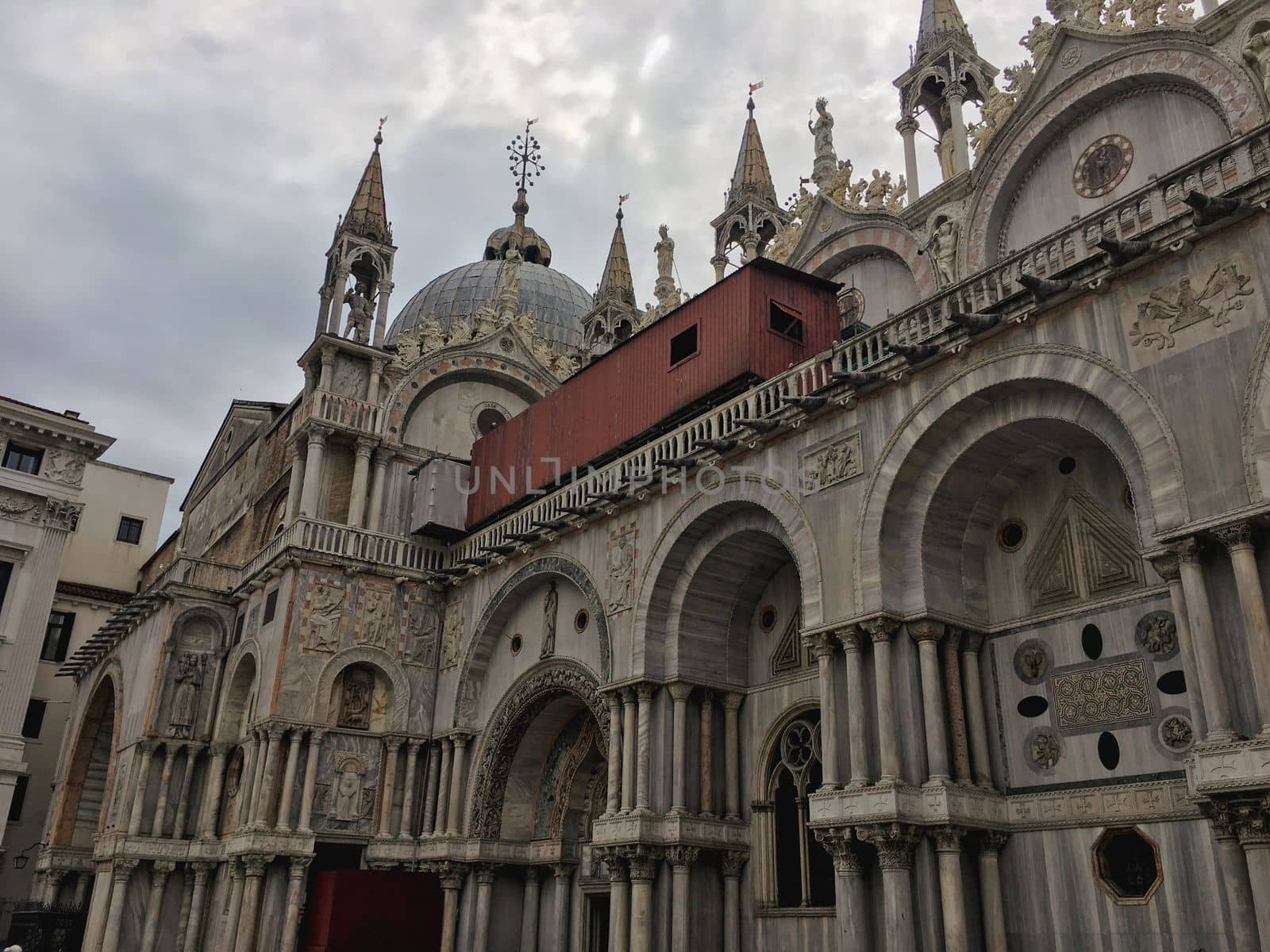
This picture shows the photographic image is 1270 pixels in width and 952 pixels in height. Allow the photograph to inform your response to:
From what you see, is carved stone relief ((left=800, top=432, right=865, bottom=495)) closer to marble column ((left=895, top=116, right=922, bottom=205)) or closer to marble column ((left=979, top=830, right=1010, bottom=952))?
marble column ((left=979, top=830, right=1010, bottom=952))

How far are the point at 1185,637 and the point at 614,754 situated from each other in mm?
10496

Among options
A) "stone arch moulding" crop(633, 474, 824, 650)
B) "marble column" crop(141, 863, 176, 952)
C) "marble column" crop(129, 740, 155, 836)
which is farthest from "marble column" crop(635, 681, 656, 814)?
"marble column" crop(129, 740, 155, 836)

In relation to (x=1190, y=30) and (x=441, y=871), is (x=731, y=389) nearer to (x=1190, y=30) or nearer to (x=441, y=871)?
(x=1190, y=30)

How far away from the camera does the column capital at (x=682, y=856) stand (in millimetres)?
17391

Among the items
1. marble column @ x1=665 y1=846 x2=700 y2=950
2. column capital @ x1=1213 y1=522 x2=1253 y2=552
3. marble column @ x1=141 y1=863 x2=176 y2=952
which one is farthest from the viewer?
marble column @ x1=141 y1=863 x2=176 y2=952

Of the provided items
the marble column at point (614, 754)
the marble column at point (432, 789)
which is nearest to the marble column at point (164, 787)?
the marble column at point (432, 789)

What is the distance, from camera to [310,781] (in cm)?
2355

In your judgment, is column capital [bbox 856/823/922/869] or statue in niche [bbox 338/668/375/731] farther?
statue in niche [bbox 338/668/375/731]

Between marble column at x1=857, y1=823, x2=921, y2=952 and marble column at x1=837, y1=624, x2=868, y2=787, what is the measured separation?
0.80 metres

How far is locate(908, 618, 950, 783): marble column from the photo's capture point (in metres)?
14.0

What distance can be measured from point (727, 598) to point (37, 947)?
2282 cm

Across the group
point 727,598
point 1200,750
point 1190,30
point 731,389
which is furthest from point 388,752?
point 1190,30

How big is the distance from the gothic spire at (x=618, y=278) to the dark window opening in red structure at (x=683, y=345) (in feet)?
36.9

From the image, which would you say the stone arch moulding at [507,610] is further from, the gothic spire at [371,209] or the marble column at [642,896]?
the gothic spire at [371,209]
